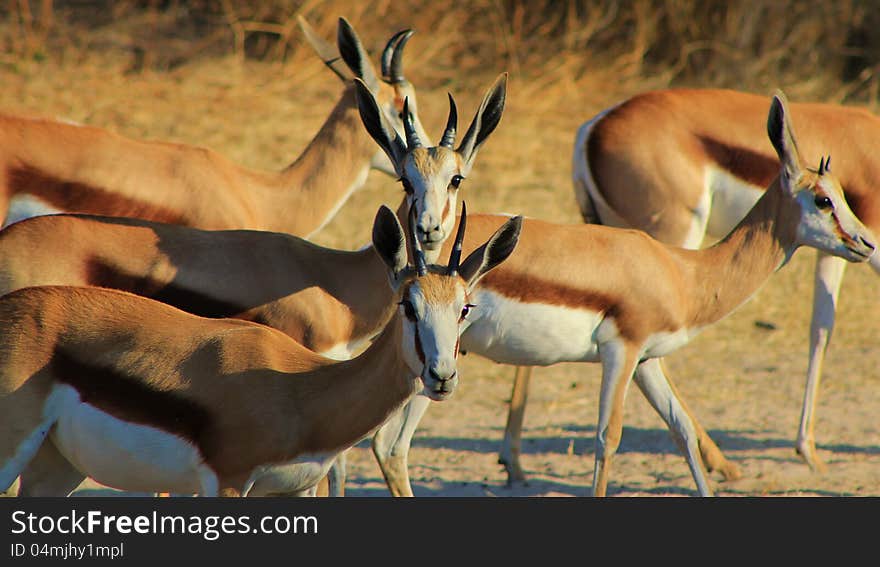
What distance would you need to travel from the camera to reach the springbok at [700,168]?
6.99 m

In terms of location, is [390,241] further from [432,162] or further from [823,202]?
[823,202]

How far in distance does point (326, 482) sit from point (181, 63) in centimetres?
774

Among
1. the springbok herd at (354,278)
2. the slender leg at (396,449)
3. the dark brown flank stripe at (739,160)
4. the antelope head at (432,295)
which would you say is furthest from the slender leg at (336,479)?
the dark brown flank stripe at (739,160)

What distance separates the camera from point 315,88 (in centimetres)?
1244

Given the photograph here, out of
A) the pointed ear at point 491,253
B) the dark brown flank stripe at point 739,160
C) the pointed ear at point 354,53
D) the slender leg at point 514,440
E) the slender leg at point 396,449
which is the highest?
the pointed ear at point 354,53

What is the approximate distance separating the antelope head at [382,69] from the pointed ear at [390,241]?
2.16 meters

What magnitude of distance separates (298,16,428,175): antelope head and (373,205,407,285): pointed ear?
7.10ft

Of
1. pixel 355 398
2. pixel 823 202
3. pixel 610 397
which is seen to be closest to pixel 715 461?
pixel 610 397

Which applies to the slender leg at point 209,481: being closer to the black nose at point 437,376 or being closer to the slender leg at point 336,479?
the black nose at point 437,376

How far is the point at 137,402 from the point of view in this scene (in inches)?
162

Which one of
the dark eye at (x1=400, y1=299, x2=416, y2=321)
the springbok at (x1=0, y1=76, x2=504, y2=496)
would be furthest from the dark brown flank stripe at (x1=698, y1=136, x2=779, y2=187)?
the dark eye at (x1=400, y1=299, x2=416, y2=321)

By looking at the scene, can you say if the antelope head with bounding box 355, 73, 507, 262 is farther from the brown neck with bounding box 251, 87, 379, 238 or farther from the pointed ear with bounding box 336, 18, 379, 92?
the brown neck with bounding box 251, 87, 379, 238

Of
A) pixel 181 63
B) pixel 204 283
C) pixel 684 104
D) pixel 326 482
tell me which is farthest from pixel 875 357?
pixel 181 63

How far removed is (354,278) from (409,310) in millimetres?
1259
